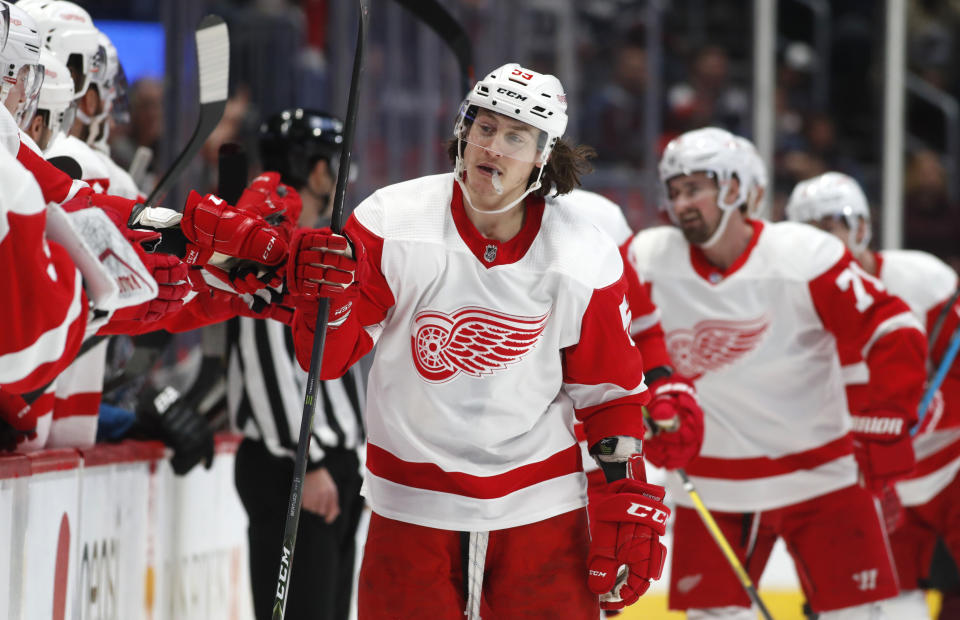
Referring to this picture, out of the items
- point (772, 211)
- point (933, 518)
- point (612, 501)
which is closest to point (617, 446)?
point (612, 501)

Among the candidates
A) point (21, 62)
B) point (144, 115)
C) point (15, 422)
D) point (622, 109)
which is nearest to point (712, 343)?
point (15, 422)

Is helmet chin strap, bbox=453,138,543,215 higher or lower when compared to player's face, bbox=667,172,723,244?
lower

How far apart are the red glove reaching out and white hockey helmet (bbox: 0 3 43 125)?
1098 mm

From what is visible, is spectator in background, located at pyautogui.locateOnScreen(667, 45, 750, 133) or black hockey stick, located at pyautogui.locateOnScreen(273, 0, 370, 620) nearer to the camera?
black hockey stick, located at pyautogui.locateOnScreen(273, 0, 370, 620)

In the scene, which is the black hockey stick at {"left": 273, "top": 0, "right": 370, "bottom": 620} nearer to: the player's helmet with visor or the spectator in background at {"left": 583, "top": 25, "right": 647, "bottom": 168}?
the player's helmet with visor

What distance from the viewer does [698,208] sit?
328cm

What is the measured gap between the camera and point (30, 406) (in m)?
2.35

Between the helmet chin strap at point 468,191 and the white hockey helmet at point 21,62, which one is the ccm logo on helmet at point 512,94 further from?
the white hockey helmet at point 21,62

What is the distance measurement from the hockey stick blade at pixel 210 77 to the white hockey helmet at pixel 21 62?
0.46 metres

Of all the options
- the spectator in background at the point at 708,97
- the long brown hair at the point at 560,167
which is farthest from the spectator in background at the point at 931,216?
the long brown hair at the point at 560,167

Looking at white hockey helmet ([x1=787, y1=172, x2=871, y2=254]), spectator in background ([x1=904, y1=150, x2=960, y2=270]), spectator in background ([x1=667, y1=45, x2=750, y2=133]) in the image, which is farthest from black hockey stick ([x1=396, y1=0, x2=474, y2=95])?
spectator in background ([x1=667, y1=45, x2=750, y2=133])

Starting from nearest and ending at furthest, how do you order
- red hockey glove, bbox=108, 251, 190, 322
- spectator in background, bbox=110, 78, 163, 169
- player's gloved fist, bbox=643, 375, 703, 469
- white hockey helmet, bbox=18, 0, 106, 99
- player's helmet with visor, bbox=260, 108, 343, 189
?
1. red hockey glove, bbox=108, 251, 190, 322
2. white hockey helmet, bbox=18, 0, 106, 99
3. player's gloved fist, bbox=643, 375, 703, 469
4. player's helmet with visor, bbox=260, 108, 343, 189
5. spectator in background, bbox=110, 78, 163, 169

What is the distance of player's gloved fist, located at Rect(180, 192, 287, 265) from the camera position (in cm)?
196

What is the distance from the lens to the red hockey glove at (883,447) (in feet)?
10.8
